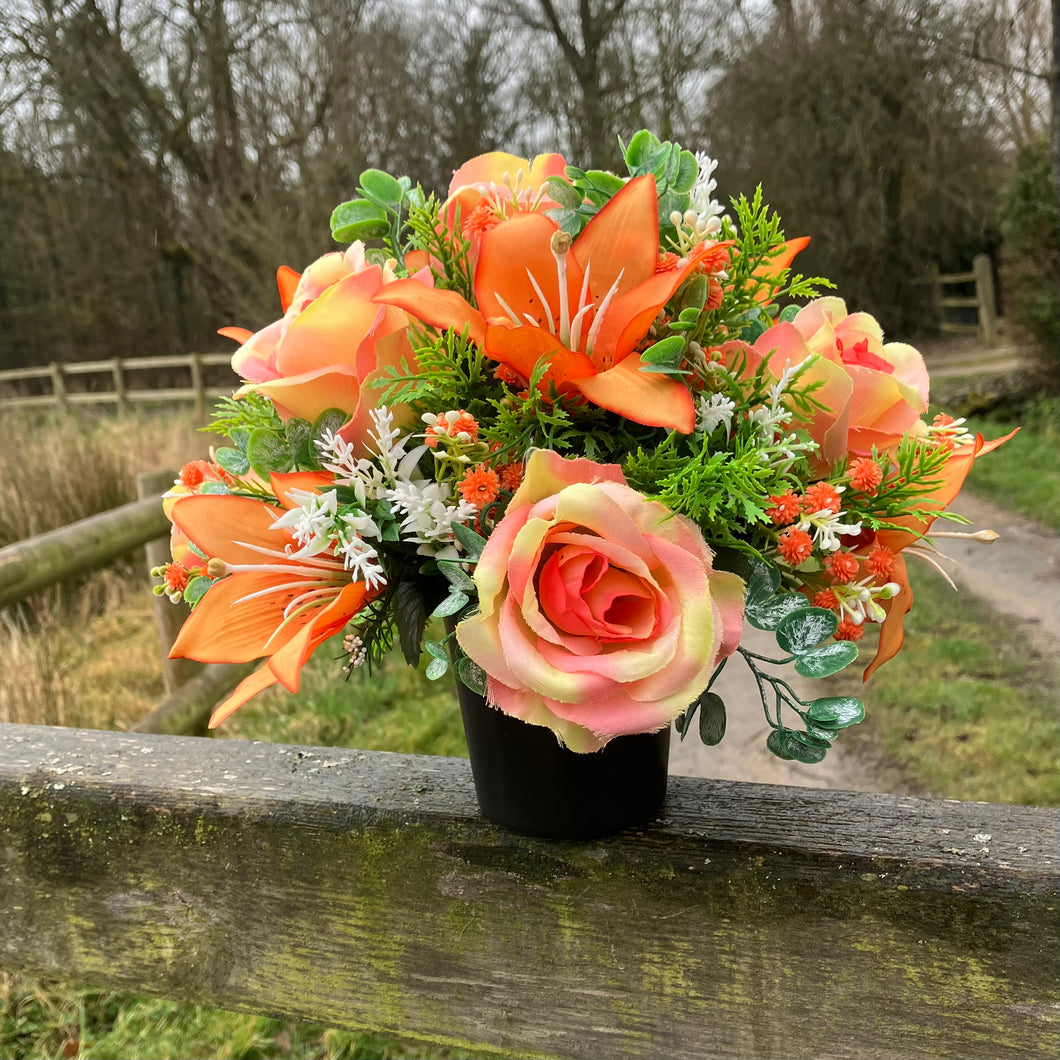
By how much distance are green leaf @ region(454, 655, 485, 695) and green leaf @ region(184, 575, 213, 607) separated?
25cm

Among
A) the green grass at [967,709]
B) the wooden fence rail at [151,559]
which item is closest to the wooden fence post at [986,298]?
the green grass at [967,709]

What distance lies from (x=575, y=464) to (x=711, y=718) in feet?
0.78

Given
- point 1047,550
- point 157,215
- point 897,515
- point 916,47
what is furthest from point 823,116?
point 897,515

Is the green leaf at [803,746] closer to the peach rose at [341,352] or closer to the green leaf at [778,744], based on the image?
the green leaf at [778,744]

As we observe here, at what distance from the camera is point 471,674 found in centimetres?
59

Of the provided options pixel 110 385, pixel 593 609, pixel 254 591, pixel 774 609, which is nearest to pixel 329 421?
pixel 254 591

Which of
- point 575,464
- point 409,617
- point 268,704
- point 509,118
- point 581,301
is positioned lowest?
point 268,704

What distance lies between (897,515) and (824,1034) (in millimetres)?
466

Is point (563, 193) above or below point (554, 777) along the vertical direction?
above

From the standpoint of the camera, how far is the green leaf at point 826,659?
58 cm

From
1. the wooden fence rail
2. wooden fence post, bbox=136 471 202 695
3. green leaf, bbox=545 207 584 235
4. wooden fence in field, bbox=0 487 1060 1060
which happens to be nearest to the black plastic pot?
wooden fence in field, bbox=0 487 1060 1060

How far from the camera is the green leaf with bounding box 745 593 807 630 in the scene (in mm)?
592

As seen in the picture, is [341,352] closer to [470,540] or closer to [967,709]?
[470,540]

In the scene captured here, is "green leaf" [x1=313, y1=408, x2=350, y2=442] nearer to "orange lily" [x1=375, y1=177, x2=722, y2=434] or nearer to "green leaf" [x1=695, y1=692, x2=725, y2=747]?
"orange lily" [x1=375, y1=177, x2=722, y2=434]
